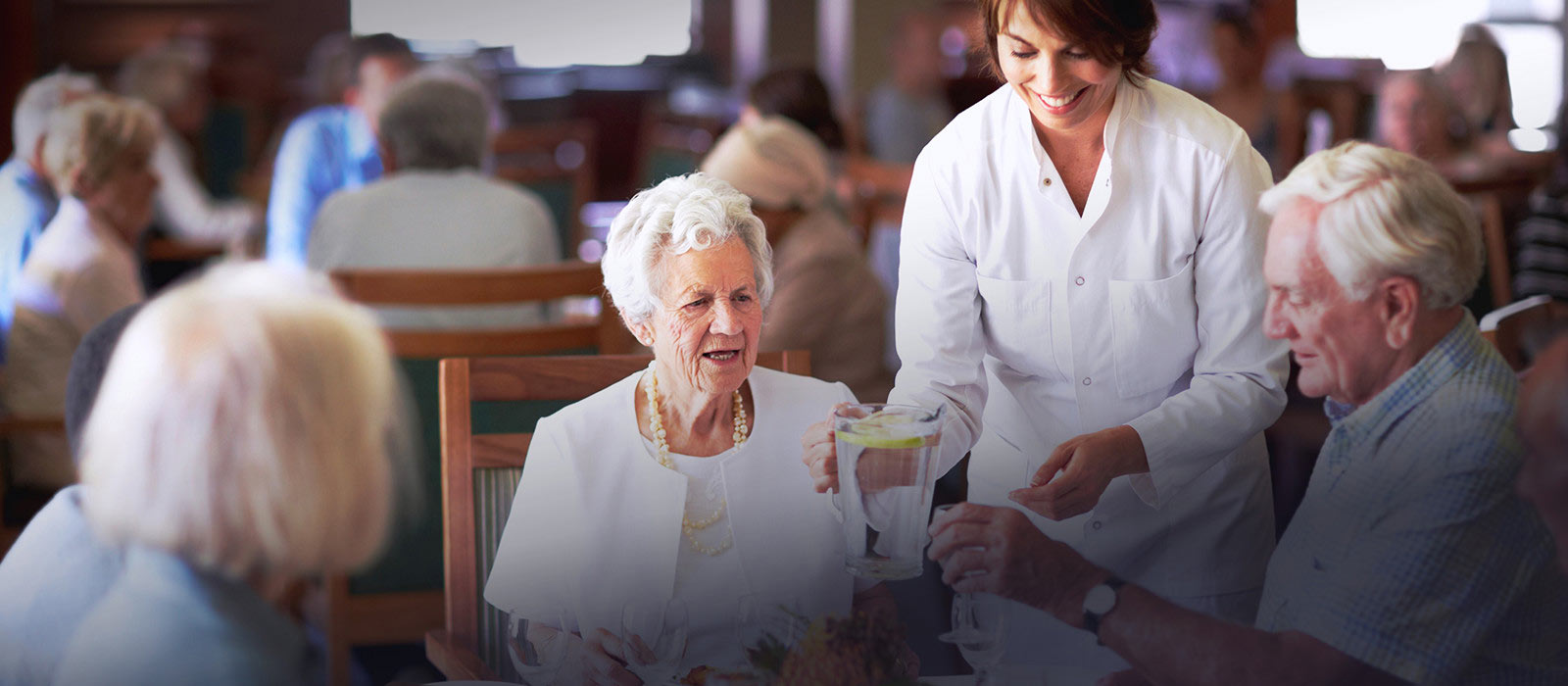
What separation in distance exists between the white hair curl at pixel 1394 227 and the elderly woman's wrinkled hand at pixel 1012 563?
1.35 ft

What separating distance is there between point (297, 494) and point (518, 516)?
64 centimetres

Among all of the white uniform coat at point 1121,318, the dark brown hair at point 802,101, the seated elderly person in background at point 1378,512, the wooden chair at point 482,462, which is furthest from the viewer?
the dark brown hair at point 802,101

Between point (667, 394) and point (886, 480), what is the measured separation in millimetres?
398

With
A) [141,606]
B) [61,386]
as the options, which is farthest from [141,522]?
[61,386]

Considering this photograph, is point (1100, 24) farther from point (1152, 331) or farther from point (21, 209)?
point (21, 209)

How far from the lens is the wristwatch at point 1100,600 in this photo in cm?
144

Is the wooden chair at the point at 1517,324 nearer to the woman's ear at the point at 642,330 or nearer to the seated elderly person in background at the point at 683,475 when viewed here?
the seated elderly person in background at the point at 683,475

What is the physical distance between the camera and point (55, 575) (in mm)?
1503

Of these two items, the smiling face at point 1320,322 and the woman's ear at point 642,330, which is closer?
the smiling face at point 1320,322

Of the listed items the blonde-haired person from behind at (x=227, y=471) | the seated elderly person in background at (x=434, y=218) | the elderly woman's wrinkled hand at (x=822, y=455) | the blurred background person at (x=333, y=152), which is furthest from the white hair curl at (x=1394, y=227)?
the blurred background person at (x=333, y=152)

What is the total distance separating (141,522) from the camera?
1096 mm

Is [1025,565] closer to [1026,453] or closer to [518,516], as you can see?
[1026,453]

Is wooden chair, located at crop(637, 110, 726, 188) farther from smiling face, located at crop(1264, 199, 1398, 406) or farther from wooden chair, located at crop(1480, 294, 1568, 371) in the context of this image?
smiling face, located at crop(1264, 199, 1398, 406)

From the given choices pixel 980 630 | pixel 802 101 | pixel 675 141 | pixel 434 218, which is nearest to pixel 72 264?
pixel 434 218
